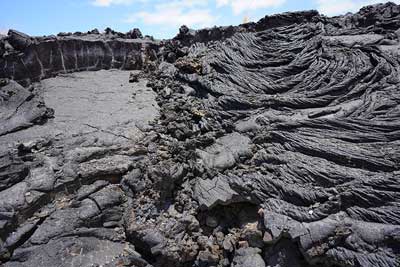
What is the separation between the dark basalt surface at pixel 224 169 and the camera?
19.8ft

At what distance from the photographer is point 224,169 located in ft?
24.2

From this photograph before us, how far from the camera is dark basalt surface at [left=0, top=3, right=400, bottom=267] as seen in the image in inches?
237

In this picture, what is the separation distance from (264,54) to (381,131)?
421 cm

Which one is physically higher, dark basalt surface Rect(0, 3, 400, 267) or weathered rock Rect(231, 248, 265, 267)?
dark basalt surface Rect(0, 3, 400, 267)

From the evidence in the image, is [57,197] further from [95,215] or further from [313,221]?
[313,221]

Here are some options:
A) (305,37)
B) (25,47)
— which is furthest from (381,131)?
(25,47)

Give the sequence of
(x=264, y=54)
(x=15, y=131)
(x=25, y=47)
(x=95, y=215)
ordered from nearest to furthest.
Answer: (x=95, y=215)
(x=15, y=131)
(x=25, y=47)
(x=264, y=54)

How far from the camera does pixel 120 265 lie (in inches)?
245

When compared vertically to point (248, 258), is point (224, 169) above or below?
above

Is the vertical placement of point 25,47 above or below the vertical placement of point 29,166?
above

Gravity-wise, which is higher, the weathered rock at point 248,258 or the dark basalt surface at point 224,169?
the dark basalt surface at point 224,169

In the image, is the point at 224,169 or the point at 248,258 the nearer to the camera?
the point at 248,258

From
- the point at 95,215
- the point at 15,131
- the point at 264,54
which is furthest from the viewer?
the point at 264,54

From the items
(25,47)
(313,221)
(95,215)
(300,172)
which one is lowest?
(95,215)
